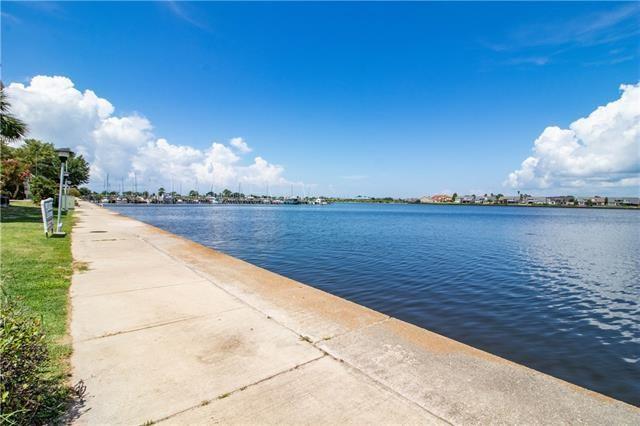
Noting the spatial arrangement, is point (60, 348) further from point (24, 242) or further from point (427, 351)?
point (24, 242)

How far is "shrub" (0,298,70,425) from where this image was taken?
2.23 metres

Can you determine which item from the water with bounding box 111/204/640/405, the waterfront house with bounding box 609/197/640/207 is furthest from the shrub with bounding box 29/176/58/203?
the waterfront house with bounding box 609/197/640/207

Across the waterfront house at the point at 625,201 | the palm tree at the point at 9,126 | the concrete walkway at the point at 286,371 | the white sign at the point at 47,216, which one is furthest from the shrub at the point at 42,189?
the waterfront house at the point at 625,201

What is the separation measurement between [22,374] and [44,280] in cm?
550

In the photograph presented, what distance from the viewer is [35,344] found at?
252 cm

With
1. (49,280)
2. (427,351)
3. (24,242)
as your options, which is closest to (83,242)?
(24,242)

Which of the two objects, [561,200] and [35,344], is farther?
[561,200]

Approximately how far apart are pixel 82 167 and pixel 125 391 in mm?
60588

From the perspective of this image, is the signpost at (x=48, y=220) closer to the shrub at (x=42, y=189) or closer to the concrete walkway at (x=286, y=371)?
the concrete walkway at (x=286, y=371)

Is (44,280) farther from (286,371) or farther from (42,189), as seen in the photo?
(42,189)

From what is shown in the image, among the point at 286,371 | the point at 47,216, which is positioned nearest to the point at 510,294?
the point at 286,371

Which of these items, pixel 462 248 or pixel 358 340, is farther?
pixel 462 248

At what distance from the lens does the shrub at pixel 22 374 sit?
223 centimetres

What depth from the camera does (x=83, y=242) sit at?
12.5 metres
